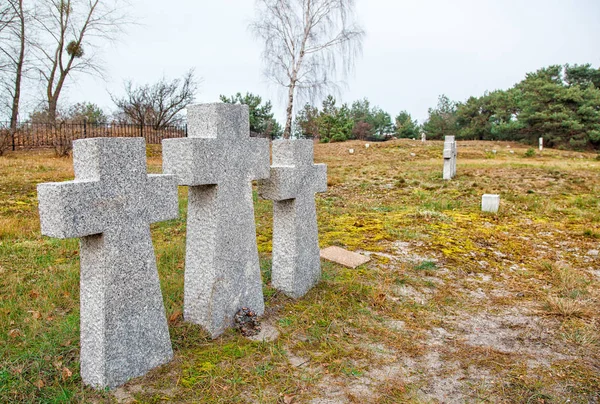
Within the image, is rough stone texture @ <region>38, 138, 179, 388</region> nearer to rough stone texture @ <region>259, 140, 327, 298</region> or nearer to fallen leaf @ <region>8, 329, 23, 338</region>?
fallen leaf @ <region>8, 329, 23, 338</region>

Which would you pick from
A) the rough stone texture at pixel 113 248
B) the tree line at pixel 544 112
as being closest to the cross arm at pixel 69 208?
the rough stone texture at pixel 113 248

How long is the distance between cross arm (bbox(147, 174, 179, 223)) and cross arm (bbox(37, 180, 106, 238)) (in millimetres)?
341

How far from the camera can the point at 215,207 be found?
2.82 m

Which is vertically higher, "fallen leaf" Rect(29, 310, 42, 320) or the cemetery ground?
"fallen leaf" Rect(29, 310, 42, 320)

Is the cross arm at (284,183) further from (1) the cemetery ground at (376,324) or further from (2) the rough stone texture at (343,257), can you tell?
(2) the rough stone texture at (343,257)

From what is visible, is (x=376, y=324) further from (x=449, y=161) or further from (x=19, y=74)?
(x=19, y=74)

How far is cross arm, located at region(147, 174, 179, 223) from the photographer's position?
2.45 m

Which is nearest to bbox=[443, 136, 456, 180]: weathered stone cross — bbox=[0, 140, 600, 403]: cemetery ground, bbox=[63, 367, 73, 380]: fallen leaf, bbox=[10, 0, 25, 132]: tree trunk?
bbox=[0, 140, 600, 403]: cemetery ground

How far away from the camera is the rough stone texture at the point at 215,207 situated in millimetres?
2707

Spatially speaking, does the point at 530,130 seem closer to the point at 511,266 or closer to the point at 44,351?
the point at 511,266

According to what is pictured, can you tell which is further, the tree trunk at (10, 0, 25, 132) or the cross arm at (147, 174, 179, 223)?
the tree trunk at (10, 0, 25, 132)

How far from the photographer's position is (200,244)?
2877 mm

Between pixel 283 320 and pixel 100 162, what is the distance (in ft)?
5.83

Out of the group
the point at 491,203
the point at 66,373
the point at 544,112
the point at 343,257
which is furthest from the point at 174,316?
the point at 544,112
